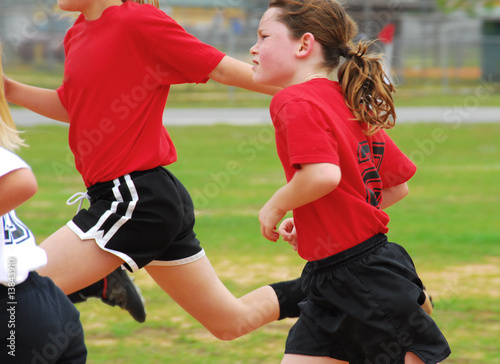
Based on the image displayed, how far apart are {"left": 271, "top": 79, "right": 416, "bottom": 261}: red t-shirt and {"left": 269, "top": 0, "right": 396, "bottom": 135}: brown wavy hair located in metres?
0.05

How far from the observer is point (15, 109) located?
20.3 metres

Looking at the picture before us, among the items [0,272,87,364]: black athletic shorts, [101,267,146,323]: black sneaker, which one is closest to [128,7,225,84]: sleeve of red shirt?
[0,272,87,364]: black athletic shorts

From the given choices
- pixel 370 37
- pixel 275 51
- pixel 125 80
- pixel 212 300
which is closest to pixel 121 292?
pixel 212 300

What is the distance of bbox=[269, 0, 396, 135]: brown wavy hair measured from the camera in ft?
8.53

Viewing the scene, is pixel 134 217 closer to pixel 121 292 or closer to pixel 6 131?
pixel 6 131

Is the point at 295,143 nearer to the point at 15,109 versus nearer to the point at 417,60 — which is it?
the point at 15,109

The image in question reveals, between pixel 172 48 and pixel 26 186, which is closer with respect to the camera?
pixel 26 186

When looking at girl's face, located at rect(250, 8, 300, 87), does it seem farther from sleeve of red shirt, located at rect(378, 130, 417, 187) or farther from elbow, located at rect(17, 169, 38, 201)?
elbow, located at rect(17, 169, 38, 201)

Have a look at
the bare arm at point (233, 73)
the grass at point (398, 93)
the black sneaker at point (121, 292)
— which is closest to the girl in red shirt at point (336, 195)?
the bare arm at point (233, 73)

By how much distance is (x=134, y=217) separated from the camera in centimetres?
299

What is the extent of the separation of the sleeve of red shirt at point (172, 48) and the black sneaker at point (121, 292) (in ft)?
3.97

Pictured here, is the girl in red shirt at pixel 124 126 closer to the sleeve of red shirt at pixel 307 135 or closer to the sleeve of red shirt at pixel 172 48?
the sleeve of red shirt at pixel 172 48

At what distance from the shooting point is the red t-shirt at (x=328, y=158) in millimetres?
2398

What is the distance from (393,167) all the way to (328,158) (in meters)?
0.54
